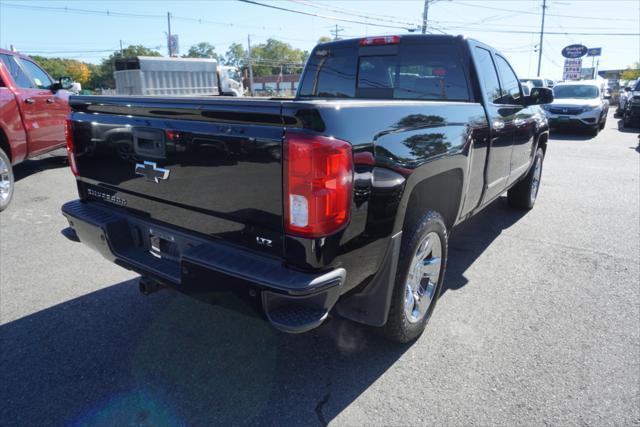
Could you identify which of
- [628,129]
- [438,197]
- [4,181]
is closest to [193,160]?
[438,197]

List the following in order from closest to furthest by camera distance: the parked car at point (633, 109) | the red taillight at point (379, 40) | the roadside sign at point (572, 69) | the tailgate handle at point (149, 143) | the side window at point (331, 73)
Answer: the tailgate handle at point (149, 143)
the red taillight at point (379, 40)
the side window at point (331, 73)
the parked car at point (633, 109)
the roadside sign at point (572, 69)

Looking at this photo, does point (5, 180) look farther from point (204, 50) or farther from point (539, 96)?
point (204, 50)

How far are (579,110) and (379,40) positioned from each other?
527 inches

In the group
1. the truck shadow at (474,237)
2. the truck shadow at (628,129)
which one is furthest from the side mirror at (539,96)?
the truck shadow at (628,129)

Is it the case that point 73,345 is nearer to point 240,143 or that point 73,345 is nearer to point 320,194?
point 240,143

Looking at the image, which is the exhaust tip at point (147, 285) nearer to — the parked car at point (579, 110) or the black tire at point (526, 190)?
the black tire at point (526, 190)

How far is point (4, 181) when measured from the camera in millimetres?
5828

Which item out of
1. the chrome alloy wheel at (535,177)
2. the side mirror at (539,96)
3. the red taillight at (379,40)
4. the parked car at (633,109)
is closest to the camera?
the red taillight at (379,40)

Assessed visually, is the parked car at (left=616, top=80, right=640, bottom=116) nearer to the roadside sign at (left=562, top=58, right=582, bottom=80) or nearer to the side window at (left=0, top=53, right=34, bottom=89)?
the roadside sign at (left=562, top=58, right=582, bottom=80)

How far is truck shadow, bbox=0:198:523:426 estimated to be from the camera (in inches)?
91.3

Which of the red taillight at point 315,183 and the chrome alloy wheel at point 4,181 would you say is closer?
the red taillight at point 315,183

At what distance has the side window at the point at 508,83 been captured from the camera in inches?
169

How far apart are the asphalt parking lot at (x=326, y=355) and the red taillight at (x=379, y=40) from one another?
2133 millimetres

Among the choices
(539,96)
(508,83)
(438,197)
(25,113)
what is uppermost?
(508,83)
